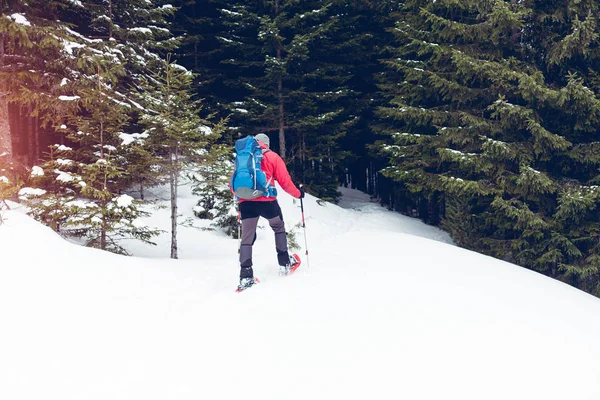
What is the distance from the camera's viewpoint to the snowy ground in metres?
3.14

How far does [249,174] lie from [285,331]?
2440 mm

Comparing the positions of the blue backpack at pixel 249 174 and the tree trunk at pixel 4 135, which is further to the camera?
the tree trunk at pixel 4 135

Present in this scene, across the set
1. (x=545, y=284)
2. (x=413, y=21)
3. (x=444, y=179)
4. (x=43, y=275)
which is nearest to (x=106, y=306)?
(x=43, y=275)

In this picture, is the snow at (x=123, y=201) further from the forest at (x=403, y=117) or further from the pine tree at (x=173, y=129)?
the pine tree at (x=173, y=129)

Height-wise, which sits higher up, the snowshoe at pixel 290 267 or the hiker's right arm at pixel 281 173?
the hiker's right arm at pixel 281 173

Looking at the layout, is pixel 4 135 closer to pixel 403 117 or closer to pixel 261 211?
pixel 261 211

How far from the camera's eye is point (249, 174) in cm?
551

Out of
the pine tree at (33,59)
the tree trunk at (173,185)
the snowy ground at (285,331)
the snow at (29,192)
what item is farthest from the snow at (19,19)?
the snowy ground at (285,331)

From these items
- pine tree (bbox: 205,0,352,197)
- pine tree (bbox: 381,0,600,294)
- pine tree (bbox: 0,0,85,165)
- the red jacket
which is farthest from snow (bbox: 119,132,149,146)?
pine tree (bbox: 381,0,600,294)

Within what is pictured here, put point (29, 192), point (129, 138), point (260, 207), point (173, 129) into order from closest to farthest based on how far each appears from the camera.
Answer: point (260, 207)
point (29, 192)
point (173, 129)
point (129, 138)

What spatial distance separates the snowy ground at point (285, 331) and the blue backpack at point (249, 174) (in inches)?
54.6

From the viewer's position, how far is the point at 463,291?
512 cm

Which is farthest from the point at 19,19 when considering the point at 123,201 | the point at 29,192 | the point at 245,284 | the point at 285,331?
the point at 285,331

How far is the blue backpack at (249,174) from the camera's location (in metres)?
5.51
